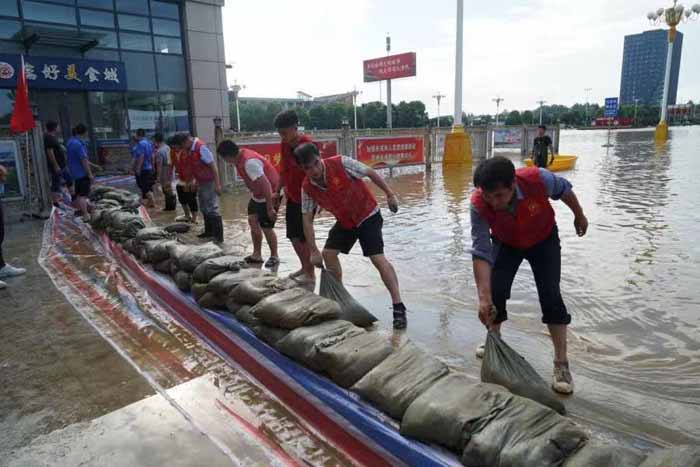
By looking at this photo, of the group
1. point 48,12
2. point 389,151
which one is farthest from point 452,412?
point 48,12

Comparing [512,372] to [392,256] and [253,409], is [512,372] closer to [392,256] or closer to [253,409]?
[253,409]

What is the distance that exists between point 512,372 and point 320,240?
14.5ft

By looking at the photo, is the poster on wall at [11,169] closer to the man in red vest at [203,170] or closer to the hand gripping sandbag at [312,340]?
the man in red vest at [203,170]

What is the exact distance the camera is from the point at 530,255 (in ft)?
8.49

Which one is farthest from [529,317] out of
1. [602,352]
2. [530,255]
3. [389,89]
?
[389,89]

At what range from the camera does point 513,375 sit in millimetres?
2162

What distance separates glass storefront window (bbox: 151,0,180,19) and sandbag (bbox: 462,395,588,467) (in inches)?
622

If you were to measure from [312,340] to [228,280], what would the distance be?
1129 mm

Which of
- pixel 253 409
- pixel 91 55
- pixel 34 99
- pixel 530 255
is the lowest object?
pixel 253 409

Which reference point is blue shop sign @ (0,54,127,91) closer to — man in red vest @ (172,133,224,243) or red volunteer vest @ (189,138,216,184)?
man in red vest @ (172,133,224,243)

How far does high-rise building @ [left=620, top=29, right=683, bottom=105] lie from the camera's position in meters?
105

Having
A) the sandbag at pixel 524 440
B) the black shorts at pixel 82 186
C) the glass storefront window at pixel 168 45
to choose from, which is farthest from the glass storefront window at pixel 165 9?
the sandbag at pixel 524 440

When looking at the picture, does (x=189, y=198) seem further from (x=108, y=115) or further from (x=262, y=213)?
(x=108, y=115)

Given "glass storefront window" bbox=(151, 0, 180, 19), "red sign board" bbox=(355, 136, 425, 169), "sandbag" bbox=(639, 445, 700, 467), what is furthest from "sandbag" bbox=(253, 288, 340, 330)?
"glass storefront window" bbox=(151, 0, 180, 19)
